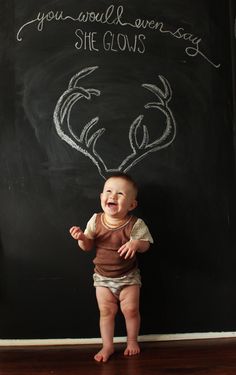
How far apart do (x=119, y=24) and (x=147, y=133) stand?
0.50 m

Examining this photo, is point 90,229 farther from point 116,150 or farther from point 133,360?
point 133,360

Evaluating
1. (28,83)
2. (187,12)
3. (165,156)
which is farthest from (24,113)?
(187,12)

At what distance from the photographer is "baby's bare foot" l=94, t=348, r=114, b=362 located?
1.74 meters

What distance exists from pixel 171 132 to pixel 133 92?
0.81 ft

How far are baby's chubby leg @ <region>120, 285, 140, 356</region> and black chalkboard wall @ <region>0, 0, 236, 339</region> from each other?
0.13 metres

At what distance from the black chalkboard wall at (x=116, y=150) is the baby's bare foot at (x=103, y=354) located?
0.16 meters

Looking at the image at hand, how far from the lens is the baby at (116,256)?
1.80 m

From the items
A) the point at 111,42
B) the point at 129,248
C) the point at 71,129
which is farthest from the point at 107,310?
the point at 111,42

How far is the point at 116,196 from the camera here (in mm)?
1795

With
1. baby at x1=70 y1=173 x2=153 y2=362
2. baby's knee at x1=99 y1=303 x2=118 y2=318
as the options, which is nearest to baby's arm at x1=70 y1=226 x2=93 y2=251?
baby at x1=70 y1=173 x2=153 y2=362

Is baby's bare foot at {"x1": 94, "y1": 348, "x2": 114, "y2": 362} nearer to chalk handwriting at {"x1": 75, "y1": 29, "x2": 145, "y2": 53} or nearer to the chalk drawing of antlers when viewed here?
the chalk drawing of antlers

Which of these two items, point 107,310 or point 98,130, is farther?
point 98,130

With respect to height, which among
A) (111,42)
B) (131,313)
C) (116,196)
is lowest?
(131,313)

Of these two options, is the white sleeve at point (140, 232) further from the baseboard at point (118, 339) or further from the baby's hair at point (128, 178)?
the baseboard at point (118, 339)
